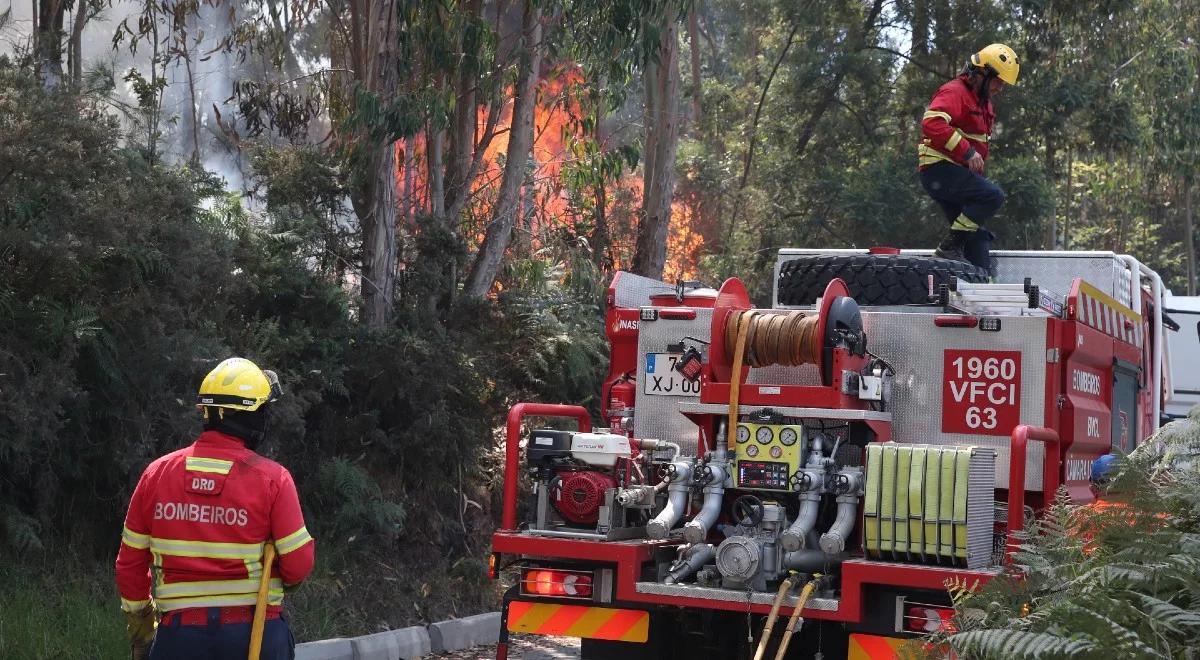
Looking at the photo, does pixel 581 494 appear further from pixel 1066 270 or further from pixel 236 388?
pixel 1066 270

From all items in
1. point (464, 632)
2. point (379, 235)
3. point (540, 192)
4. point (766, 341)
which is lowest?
point (464, 632)

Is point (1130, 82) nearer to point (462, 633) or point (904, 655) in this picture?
point (462, 633)

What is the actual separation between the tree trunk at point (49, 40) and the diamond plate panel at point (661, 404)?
491 cm

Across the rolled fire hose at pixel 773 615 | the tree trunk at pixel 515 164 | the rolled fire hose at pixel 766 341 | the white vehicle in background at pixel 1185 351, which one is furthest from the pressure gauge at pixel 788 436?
the white vehicle in background at pixel 1185 351

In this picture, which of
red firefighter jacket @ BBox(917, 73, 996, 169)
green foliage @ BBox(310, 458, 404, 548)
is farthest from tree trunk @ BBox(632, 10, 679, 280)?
red firefighter jacket @ BBox(917, 73, 996, 169)

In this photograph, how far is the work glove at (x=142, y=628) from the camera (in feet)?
16.9

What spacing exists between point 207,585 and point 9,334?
12.9ft

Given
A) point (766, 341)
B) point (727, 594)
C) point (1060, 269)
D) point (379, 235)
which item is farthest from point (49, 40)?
point (1060, 269)

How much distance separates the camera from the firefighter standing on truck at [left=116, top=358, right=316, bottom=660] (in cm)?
499

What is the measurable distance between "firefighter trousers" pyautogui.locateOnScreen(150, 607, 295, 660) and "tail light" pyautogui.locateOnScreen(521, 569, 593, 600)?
7.34 feet

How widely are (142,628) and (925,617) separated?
10.9 feet

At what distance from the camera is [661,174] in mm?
19500

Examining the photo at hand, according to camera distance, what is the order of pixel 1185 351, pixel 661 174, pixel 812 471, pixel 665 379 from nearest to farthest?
pixel 812 471 < pixel 665 379 < pixel 1185 351 < pixel 661 174

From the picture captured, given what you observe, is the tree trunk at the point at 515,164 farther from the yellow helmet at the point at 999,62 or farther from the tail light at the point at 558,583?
the tail light at the point at 558,583
